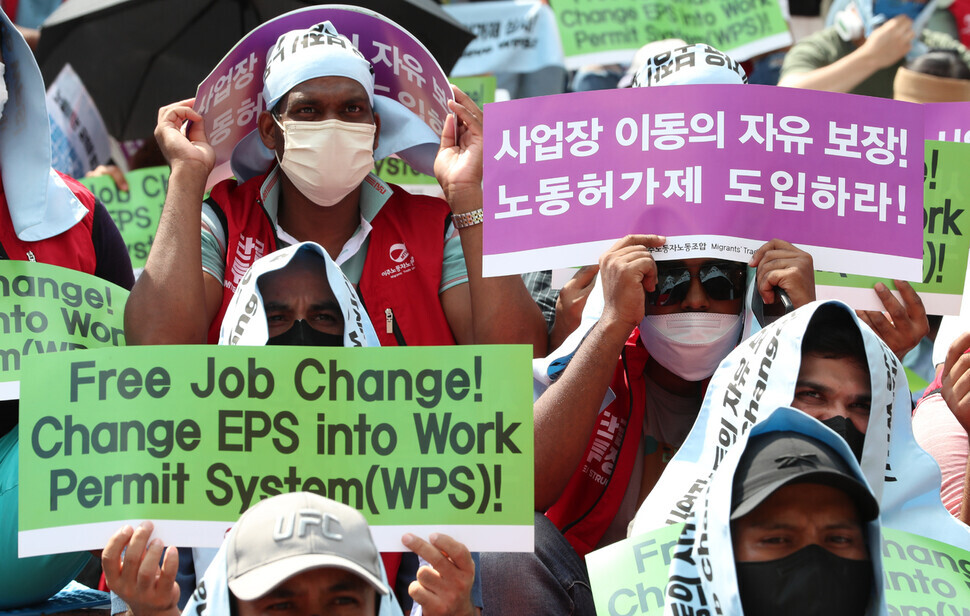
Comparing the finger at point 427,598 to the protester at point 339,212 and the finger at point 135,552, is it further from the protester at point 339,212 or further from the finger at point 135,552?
the protester at point 339,212

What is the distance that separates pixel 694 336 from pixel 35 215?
202 centimetres

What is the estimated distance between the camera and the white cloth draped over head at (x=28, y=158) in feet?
13.6

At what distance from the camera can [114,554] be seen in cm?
305

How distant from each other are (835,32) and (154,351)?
466cm

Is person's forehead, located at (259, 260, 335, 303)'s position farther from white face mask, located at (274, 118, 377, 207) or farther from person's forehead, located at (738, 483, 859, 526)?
person's forehead, located at (738, 483, 859, 526)

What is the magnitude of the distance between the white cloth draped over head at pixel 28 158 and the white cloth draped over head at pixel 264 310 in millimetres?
791

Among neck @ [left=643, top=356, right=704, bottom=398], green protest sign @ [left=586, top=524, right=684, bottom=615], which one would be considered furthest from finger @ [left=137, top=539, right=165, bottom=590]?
neck @ [left=643, top=356, right=704, bottom=398]

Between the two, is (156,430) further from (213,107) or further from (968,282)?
(968,282)

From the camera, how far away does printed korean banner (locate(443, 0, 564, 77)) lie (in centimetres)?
725

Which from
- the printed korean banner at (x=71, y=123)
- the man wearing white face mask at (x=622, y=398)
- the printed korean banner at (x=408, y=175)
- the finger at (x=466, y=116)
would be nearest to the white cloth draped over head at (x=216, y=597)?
the man wearing white face mask at (x=622, y=398)

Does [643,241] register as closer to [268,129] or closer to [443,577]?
[443,577]

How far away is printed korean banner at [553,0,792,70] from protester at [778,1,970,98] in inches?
16.1

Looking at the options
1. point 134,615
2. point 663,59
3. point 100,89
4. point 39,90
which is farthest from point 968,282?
point 100,89

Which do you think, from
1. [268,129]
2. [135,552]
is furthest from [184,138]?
[135,552]
